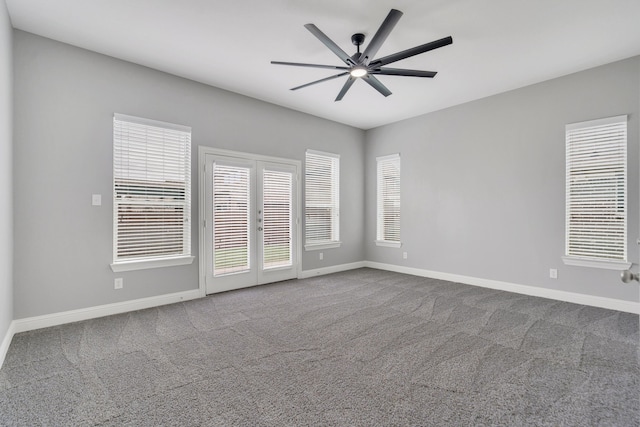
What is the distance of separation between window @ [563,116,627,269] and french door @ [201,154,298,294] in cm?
404

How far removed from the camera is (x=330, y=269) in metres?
5.93

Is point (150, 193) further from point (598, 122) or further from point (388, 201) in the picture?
point (598, 122)

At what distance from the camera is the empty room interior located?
213 cm

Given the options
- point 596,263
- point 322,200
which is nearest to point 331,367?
point 596,263

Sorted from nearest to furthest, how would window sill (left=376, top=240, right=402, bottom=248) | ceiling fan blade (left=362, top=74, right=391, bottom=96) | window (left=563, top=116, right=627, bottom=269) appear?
ceiling fan blade (left=362, top=74, right=391, bottom=96)
window (left=563, top=116, right=627, bottom=269)
window sill (left=376, top=240, right=402, bottom=248)

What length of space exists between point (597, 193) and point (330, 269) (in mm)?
4151

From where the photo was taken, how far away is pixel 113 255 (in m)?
3.53

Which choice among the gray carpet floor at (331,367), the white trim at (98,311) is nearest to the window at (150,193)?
the white trim at (98,311)

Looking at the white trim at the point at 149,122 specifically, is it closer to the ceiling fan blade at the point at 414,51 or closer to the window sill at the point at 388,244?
the ceiling fan blade at the point at 414,51

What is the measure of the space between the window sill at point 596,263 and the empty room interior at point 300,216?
2cm

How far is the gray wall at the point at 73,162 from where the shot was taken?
305 centimetres

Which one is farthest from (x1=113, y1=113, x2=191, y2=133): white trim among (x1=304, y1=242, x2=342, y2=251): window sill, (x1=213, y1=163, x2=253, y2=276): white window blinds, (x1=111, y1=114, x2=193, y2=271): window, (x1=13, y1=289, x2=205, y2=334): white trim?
(x1=304, y1=242, x2=342, y2=251): window sill

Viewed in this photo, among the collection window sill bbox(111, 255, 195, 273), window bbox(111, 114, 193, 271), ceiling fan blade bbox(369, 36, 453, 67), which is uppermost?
ceiling fan blade bbox(369, 36, 453, 67)

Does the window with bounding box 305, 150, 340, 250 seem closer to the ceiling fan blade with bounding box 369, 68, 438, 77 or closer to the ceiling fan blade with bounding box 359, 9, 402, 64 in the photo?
the ceiling fan blade with bounding box 369, 68, 438, 77
